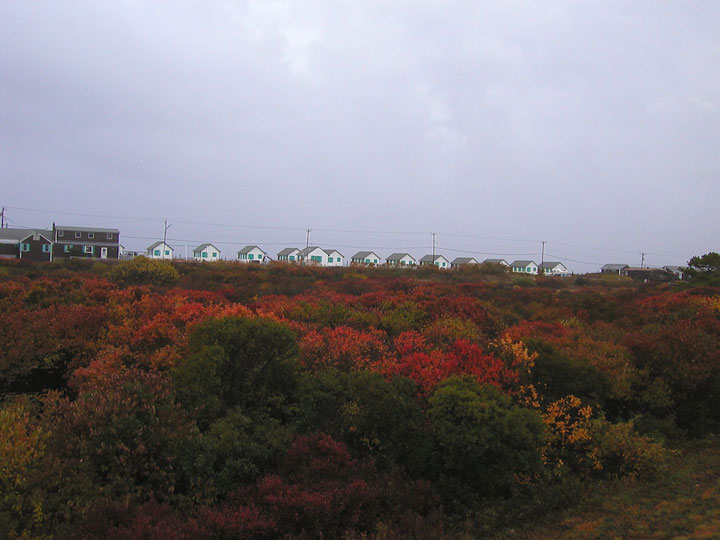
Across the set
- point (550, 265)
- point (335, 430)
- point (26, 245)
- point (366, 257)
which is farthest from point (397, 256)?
point (335, 430)

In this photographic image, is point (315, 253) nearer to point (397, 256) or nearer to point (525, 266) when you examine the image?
point (397, 256)

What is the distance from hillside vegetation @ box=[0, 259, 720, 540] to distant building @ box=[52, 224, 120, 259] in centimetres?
5092

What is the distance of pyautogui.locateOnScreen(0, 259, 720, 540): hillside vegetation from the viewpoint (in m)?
4.55

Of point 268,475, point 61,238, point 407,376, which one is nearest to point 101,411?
point 268,475

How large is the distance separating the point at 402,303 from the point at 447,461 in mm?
6959

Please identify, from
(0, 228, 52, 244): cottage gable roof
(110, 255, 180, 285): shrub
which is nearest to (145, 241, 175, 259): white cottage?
(0, 228, 52, 244): cottage gable roof

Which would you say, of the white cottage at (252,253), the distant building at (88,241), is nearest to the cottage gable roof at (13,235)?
the distant building at (88,241)

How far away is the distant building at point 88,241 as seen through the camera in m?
54.2

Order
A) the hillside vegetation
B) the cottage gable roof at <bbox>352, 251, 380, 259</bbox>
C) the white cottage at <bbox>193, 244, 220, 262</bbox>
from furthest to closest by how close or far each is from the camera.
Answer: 1. the cottage gable roof at <bbox>352, 251, 380, 259</bbox>
2. the white cottage at <bbox>193, 244, 220, 262</bbox>
3. the hillside vegetation

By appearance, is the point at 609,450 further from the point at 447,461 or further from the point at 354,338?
the point at 354,338

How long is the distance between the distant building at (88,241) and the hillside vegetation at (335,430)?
5092cm

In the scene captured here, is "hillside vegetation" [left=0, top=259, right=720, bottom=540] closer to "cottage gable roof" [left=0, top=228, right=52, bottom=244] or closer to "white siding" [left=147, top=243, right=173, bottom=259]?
"cottage gable roof" [left=0, top=228, right=52, bottom=244]

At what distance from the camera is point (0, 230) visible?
5250cm

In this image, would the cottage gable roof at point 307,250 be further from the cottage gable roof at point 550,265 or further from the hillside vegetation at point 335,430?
the hillside vegetation at point 335,430
